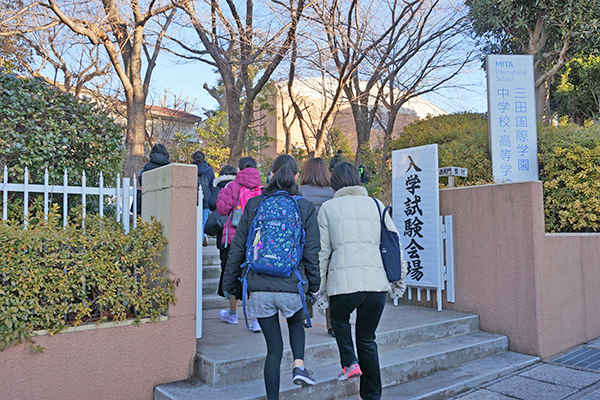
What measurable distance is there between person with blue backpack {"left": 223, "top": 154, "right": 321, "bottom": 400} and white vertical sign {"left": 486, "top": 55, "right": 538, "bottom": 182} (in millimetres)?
4798

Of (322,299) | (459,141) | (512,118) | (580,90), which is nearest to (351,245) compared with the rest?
(322,299)

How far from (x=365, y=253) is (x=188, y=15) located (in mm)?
7983

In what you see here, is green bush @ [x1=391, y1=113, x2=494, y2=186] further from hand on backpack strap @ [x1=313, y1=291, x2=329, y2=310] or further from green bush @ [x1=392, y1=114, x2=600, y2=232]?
hand on backpack strap @ [x1=313, y1=291, x2=329, y2=310]

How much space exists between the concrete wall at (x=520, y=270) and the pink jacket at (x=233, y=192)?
255 cm

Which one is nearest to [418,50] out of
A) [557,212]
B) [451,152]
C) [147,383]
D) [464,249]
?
[451,152]

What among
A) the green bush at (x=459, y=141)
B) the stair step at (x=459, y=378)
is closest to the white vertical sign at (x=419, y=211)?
the stair step at (x=459, y=378)

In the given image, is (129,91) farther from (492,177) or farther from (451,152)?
(492,177)

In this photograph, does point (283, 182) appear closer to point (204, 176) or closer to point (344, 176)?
point (344, 176)

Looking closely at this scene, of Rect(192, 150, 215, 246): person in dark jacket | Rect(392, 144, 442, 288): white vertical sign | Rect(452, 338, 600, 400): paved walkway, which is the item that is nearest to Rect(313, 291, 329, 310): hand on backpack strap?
Rect(452, 338, 600, 400): paved walkway

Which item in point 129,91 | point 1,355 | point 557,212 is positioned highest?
point 129,91

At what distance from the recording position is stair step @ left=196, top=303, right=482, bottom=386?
3.53m

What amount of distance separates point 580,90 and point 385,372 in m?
14.6

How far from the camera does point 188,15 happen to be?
9.52 m

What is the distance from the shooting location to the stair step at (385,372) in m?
3.37
